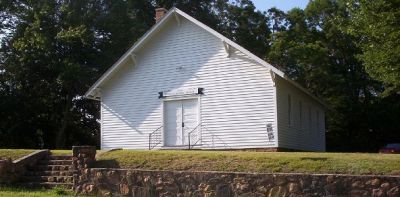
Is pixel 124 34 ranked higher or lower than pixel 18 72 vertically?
higher

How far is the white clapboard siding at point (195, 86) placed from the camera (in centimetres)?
2256

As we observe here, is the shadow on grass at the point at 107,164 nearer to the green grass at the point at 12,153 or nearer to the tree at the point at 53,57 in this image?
the green grass at the point at 12,153

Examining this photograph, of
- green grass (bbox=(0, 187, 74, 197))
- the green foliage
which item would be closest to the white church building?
green grass (bbox=(0, 187, 74, 197))

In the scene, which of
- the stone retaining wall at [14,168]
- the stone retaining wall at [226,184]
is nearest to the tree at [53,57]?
the stone retaining wall at [14,168]

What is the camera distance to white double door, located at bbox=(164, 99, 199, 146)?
79.5 ft

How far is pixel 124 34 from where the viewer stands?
123 feet

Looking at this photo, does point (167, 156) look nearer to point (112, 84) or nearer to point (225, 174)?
point (225, 174)

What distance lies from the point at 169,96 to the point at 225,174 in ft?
37.6

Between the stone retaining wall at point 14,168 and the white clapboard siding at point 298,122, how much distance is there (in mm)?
9968

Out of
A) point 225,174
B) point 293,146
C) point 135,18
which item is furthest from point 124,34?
point 225,174

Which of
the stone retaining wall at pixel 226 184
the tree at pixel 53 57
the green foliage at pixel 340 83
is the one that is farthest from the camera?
the green foliage at pixel 340 83

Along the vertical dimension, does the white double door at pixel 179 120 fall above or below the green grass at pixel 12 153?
above

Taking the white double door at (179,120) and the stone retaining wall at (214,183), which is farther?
the white double door at (179,120)

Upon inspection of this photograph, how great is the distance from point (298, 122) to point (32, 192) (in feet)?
47.5
